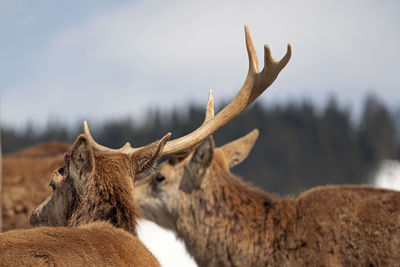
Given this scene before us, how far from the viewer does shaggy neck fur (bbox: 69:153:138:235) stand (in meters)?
4.04

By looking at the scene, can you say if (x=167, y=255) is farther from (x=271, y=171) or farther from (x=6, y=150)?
(x=6, y=150)

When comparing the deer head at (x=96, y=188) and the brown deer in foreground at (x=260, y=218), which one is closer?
the deer head at (x=96, y=188)

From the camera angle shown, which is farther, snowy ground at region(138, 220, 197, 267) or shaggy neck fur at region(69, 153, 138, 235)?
snowy ground at region(138, 220, 197, 267)

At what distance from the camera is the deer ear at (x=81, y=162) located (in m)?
3.90

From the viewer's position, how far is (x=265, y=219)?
6023mm

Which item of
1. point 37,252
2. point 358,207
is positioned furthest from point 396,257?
point 37,252

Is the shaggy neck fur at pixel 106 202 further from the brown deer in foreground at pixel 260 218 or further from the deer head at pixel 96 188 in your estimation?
the brown deer in foreground at pixel 260 218

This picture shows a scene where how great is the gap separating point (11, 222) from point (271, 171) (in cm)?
2791

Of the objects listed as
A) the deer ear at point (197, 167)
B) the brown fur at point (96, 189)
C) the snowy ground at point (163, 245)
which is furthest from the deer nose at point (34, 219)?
the snowy ground at point (163, 245)

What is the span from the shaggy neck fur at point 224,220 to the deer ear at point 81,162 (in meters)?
2.26

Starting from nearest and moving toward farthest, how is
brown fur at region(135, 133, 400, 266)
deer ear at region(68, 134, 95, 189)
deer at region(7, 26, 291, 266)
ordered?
deer ear at region(68, 134, 95, 189), deer at region(7, 26, 291, 266), brown fur at region(135, 133, 400, 266)

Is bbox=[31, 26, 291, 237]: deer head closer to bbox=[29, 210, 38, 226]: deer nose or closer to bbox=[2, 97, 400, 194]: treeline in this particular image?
bbox=[29, 210, 38, 226]: deer nose

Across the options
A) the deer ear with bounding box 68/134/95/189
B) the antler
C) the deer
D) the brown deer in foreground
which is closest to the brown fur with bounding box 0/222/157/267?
the deer

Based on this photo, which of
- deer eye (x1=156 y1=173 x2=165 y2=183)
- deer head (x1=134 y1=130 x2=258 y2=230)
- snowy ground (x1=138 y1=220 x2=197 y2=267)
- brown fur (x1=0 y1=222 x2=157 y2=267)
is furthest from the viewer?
snowy ground (x1=138 y1=220 x2=197 y2=267)
